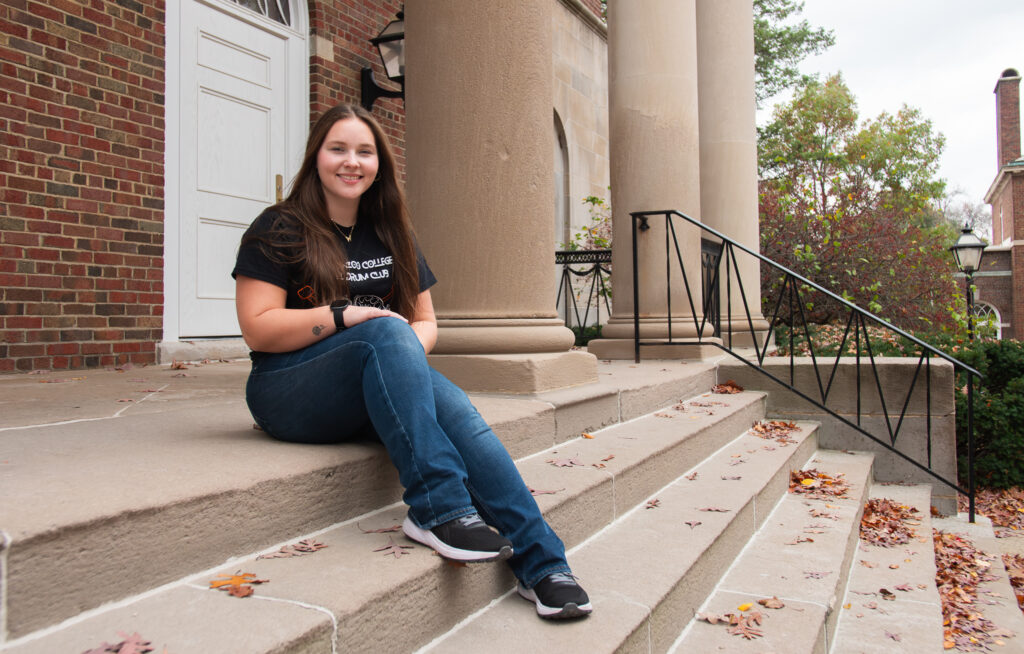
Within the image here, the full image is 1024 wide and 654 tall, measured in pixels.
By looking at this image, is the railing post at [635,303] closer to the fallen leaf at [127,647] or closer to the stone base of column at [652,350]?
the stone base of column at [652,350]

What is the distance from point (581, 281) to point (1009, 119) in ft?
125

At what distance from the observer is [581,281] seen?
37.9 ft

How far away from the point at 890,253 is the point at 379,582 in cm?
1211

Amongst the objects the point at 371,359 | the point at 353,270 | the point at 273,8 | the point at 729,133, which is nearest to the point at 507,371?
the point at 353,270

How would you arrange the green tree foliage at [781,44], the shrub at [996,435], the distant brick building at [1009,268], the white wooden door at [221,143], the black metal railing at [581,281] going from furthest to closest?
the distant brick building at [1009,268]
the green tree foliage at [781,44]
the black metal railing at [581,281]
the shrub at [996,435]
the white wooden door at [221,143]

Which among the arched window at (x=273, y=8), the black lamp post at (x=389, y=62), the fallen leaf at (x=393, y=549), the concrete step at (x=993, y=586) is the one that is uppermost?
the arched window at (x=273, y=8)

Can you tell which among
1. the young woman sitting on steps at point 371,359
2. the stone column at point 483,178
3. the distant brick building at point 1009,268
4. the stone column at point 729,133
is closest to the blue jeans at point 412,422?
the young woman sitting on steps at point 371,359

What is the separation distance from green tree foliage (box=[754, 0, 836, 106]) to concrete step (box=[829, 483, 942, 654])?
21.9m

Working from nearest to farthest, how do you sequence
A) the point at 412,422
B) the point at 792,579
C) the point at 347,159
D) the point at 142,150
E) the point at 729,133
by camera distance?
the point at 412,422, the point at 347,159, the point at 792,579, the point at 142,150, the point at 729,133

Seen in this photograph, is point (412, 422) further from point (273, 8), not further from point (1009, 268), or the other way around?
point (1009, 268)

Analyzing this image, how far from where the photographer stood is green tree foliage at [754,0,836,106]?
23.0 metres

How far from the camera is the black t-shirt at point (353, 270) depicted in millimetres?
2316

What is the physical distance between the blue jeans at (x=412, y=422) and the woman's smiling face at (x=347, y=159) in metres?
0.53

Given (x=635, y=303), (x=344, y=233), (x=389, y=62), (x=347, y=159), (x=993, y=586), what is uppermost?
(x=389, y=62)
